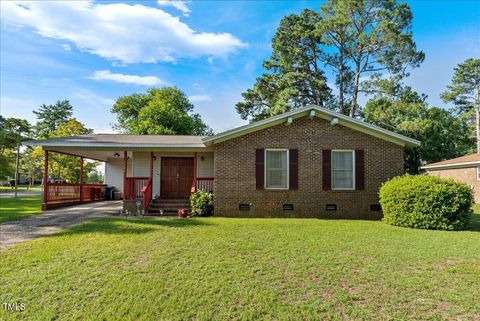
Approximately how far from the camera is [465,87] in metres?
32.7

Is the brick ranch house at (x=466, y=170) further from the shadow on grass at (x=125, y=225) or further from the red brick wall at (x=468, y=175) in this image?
the shadow on grass at (x=125, y=225)

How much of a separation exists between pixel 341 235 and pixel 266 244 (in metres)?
2.25

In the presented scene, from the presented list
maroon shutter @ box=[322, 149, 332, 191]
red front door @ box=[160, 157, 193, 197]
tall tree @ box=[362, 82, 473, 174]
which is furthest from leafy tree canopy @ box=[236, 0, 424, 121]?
maroon shutter @ box=[322, 149, 332, 191]

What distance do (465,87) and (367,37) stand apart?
18174mm

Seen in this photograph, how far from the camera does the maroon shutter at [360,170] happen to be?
36.1 ft

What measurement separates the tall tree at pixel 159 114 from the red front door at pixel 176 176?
46.4ft

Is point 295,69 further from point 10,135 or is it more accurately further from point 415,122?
point 10,135

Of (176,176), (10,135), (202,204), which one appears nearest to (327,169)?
(202,204)

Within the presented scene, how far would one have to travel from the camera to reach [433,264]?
5.25m

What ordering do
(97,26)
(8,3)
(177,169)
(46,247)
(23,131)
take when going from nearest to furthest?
(46,247), (8,3), (97,26), (177,169), (23,131)

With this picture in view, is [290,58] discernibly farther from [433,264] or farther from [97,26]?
[433,264]

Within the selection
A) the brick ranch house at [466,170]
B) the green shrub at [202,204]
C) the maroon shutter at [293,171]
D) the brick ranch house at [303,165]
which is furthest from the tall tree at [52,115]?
the brick ranch house at [466,170]

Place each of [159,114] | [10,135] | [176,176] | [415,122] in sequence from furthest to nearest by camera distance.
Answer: [159,114] < [10,135] < [415,122] < [176,176]

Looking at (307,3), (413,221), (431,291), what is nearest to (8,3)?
(431,291)
